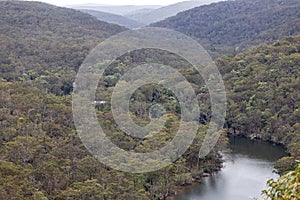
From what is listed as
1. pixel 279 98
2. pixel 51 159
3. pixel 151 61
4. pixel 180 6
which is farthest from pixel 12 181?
pixel 180 6

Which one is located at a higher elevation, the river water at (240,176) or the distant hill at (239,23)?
the distant hill at (239,23)

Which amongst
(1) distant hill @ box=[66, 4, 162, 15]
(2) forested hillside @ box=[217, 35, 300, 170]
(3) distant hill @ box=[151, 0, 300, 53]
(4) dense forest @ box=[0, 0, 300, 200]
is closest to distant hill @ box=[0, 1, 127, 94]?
(4) dense forest @ box=[0, 0, 300, 200]

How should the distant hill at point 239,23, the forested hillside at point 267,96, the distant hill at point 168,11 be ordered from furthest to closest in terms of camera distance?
the distant hill at point 168,11
the distant hill at point 239,23
the forested hillside at point 267,96

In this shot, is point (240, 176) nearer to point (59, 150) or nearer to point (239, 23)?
point (59, 150)

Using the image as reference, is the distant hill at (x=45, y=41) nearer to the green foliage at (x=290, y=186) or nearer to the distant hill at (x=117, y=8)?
the green foliage at (x=290, y=186)

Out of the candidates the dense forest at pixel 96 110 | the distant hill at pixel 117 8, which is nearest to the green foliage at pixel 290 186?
the dense forest at pixel 96 110

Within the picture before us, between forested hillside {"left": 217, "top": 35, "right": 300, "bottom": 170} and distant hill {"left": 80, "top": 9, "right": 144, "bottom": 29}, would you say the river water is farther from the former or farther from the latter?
distant hill {"left": 80, "top": 9, "right": 144, "bottom": 29}

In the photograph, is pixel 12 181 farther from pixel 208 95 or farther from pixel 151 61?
pixel 151 61

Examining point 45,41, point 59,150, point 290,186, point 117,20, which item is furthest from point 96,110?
point 117,20
